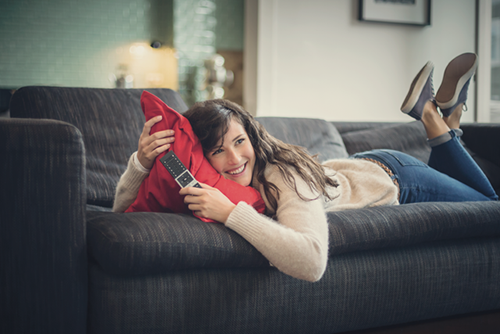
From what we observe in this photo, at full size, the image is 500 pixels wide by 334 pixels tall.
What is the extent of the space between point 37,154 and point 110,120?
24.5 inches

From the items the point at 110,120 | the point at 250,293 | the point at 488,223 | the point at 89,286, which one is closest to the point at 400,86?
the point at 488,223

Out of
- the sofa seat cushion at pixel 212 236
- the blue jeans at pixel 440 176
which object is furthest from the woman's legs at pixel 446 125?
the sofa seat cushion at pixel 212 236

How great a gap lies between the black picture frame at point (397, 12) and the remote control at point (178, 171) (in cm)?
279

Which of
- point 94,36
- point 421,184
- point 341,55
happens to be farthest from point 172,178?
point 94,36

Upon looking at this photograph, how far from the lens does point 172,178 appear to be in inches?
41.3

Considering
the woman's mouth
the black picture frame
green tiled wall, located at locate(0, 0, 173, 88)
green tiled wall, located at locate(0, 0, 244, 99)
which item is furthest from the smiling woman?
green tiled wall, located at locate(0, 0, 173, 88)

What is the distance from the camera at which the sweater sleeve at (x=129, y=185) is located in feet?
3.78

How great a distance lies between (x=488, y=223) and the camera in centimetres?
129

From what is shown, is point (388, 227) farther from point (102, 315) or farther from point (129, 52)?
point (129, 52)

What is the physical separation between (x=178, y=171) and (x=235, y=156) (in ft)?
0.51

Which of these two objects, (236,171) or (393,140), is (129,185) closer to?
(236,171)

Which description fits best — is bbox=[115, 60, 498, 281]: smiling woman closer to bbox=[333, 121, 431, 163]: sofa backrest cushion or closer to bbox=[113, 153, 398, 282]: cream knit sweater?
bbox=[113, 153, 398, 282]: cream knit sweater

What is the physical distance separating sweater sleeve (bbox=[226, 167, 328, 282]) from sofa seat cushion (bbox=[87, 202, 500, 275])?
0.16ft

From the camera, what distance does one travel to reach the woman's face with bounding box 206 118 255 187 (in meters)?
1.10
